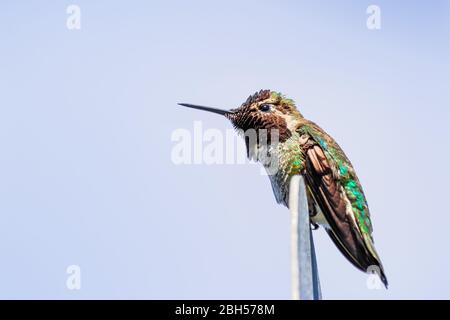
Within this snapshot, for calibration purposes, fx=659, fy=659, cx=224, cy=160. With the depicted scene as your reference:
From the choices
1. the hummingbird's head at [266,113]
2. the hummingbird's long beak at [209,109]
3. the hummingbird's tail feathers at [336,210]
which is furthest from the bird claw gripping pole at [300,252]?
the hummingbird's long beak at [209,109]

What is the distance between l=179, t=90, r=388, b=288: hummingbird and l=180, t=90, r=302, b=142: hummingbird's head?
10mm

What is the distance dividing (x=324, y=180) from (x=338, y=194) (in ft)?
0.59

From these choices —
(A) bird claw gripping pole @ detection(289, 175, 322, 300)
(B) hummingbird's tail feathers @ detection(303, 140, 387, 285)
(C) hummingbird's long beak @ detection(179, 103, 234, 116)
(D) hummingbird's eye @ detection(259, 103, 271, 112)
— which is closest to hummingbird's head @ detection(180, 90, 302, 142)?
(D) hummingbird's eye @ detection(259, 103, 271, 112)

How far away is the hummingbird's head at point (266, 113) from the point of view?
659 cm

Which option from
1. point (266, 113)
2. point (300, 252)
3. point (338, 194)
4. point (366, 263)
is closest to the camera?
point (300, 252)

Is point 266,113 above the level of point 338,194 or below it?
above

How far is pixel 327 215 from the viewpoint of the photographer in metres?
5.91

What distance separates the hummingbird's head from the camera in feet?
21.6

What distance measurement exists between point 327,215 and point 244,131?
4.70 ft

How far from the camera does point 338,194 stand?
601 centimetres

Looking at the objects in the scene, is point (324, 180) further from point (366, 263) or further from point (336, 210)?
point (366, 263)

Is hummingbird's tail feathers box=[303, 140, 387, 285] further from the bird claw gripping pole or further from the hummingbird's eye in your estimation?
the bird claw gripping pole

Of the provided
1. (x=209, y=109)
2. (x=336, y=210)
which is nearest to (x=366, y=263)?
(x=336, y=210)

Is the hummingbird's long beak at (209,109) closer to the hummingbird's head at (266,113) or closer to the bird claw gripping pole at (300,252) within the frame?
the hummingbird's head at (266,113)
